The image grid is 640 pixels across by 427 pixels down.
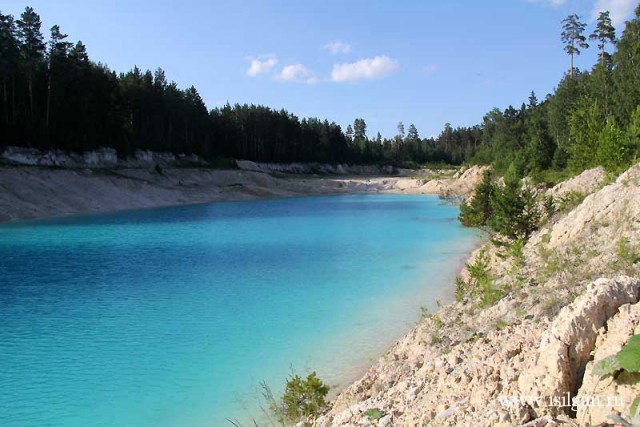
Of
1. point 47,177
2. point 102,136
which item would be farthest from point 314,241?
point 102,136

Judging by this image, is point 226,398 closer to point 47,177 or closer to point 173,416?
point 173,416

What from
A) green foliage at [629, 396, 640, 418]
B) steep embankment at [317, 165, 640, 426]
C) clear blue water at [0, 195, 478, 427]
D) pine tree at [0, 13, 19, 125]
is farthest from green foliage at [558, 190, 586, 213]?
pine tree at [0, 13, 19, 125]

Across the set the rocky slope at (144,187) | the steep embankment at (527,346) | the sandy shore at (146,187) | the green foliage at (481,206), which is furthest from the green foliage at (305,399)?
the rocky slope at (144,187)

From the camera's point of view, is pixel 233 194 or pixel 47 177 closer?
pixel 47 177

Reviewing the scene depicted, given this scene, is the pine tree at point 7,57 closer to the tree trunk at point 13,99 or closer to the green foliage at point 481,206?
the tree trunk at point 13,99

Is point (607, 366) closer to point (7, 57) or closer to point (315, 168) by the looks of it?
point (7, 57)

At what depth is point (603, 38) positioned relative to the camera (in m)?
60.8

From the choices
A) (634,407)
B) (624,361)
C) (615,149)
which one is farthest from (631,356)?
(615,149)

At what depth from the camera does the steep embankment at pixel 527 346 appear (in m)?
4.38

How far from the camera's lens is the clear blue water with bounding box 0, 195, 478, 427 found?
9516 mm

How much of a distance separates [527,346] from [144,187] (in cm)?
6201

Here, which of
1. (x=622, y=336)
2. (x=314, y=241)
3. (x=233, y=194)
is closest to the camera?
(x=622, y=336)

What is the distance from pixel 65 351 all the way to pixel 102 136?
59636 mm

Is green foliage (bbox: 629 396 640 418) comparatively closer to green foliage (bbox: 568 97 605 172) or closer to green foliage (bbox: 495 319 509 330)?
green foliage (bbox: 495 319 509 330)
